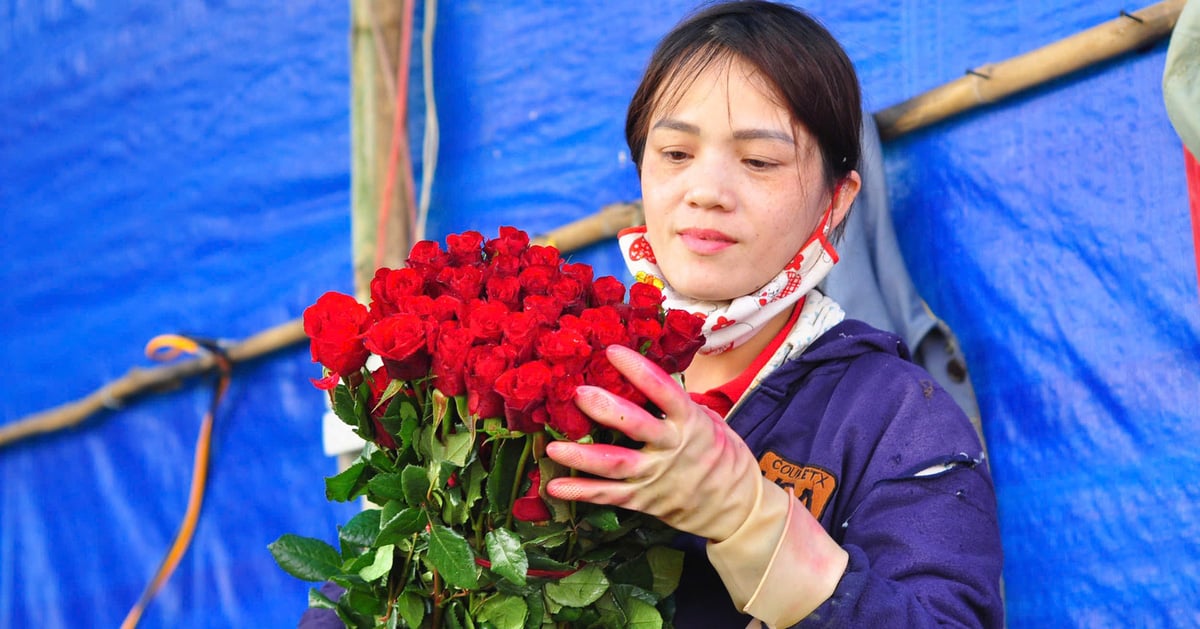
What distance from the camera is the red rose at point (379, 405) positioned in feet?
3.51

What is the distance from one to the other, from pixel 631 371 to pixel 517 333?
0.34 feet

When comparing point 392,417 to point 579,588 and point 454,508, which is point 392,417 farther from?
point 579,588

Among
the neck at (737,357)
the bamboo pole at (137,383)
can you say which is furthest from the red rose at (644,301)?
the bamboo pole at (137,383)

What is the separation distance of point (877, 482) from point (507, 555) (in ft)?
1.26

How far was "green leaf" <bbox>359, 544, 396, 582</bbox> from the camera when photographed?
1042 mm

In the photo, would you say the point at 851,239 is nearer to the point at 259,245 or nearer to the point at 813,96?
the point at 813,96

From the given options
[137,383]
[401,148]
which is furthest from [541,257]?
[137,383]

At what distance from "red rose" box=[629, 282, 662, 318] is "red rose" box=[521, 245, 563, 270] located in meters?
0.08

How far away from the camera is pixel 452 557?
983 millimetres

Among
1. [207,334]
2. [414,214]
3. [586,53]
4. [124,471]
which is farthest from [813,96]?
[124,471]

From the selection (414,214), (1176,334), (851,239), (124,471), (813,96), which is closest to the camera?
(813,96)

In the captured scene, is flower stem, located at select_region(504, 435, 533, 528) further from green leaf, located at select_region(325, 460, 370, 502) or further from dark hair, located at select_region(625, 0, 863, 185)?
dark hair, located at select_region(625, 0, 863, 185)

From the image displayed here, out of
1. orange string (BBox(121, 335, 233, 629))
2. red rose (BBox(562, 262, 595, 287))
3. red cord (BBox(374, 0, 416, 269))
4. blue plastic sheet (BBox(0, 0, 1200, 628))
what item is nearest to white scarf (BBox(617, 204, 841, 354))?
red rose (BBox(562, 262, 595, 287))

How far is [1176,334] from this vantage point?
1.69 m
